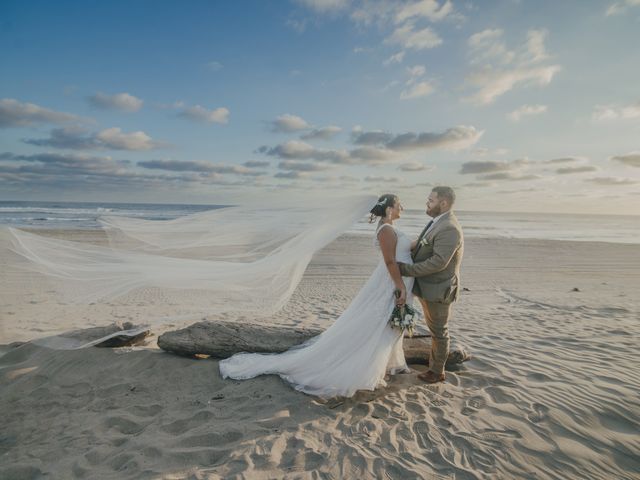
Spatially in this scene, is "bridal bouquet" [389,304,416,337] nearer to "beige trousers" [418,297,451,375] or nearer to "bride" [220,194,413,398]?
"bride" [220,194,413,398]

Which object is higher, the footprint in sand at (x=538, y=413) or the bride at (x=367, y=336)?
the bride at (x=367, y=336)

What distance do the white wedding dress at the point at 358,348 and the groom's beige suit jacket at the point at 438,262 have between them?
0.50 feet

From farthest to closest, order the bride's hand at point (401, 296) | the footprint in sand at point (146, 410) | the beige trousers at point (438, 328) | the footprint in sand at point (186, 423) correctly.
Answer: the beige trousers at point (438, 328), the bride's hand at point (401, 296), the footprint in sand at point (146, 410), the footprint in sand at point (186, 423)

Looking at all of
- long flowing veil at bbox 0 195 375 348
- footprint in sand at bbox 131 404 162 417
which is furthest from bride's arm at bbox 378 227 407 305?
footprint in sand at bbox 131 404 162 417

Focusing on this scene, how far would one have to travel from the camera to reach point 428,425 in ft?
13.0

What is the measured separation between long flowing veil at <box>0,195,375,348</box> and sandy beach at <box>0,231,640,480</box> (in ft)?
1.84

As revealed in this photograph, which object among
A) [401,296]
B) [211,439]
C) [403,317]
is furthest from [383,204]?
[211,439]

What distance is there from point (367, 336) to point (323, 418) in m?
1.03

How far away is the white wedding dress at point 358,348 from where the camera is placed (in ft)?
14.4

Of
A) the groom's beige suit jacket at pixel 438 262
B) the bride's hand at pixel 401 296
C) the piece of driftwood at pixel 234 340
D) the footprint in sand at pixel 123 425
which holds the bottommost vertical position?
the footprint in sand at pixel 123 425

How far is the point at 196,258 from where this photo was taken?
5.45 meters

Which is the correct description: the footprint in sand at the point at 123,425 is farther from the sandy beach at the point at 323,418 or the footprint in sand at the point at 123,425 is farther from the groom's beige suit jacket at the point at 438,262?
the groom's beige suit jacket at the point at 438,262

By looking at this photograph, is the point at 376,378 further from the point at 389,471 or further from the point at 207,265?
the point at 207,265

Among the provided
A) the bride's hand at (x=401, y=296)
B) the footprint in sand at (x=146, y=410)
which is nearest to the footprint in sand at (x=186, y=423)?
the footprint in sand at (x=146, y=410)
